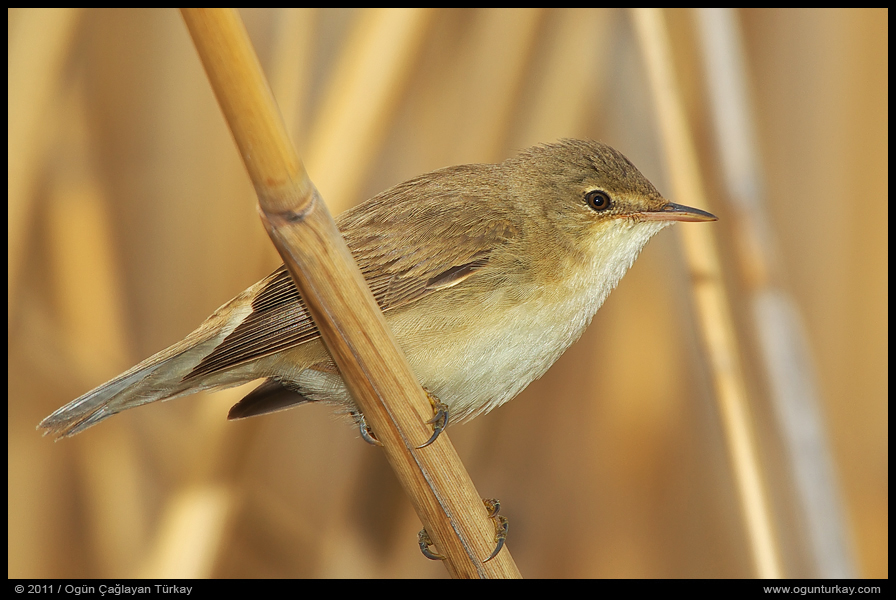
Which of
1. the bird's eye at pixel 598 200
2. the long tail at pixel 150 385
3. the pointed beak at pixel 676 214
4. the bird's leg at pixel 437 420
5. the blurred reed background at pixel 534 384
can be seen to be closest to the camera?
the bird's leg at pixel 437 420

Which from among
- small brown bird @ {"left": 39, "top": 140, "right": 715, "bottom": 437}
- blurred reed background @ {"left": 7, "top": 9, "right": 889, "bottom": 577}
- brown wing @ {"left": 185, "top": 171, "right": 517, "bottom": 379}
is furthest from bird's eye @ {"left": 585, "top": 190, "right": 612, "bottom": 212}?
blurred reed background @ {"left": 7, "top": 9, "right": 889, "bottom": 577}

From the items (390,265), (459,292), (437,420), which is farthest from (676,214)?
(437,420)

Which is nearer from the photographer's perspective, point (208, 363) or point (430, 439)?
point (430, 439)

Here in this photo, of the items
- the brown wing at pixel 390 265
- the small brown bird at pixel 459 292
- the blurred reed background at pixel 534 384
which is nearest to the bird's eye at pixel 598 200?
the small brown bird at pixel 459 292

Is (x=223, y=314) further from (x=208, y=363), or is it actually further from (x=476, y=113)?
(x=476, y=113)

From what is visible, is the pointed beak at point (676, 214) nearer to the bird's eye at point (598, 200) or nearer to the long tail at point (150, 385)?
the bird's eye at point (598, 200)
